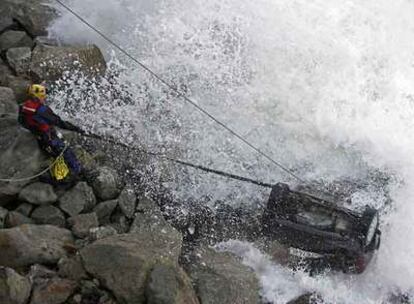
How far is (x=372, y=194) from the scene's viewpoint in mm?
8922

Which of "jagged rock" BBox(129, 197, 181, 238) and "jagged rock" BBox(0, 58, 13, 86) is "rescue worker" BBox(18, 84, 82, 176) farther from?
"jagged rock" BBox(0, 58, 13, 86)

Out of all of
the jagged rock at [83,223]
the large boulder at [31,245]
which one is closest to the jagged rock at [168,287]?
the large boulder at [31,245]

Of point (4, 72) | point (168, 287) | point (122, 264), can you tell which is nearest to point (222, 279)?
point (168, 287)

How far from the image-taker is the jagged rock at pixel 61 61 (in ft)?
27.7

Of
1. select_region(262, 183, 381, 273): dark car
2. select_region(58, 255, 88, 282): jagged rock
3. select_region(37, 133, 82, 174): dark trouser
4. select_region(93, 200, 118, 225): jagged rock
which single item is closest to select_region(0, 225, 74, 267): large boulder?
select_region(58, 255, 88, 282): jagged rock

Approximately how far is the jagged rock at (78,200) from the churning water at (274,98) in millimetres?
1536

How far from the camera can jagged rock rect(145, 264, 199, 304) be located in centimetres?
559

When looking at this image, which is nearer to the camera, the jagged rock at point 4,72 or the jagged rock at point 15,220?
the jagged rock at point 15,220

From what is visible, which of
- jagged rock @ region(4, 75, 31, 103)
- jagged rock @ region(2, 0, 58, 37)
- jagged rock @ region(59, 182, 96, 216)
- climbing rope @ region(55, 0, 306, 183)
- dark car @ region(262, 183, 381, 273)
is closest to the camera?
jagged rock @ region(59, 182, 96, 216)

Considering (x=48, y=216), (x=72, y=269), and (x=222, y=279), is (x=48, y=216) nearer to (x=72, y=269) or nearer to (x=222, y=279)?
(x=72, y=269)

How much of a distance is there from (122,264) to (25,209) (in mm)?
1701

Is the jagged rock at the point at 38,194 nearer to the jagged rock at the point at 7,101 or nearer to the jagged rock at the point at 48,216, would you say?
the jagged rock at the point at 48,216

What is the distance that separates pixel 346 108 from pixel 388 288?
3.59 m

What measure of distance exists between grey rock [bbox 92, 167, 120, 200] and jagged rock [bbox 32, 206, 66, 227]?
0.66 metres
